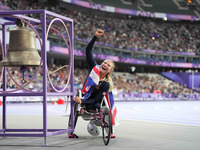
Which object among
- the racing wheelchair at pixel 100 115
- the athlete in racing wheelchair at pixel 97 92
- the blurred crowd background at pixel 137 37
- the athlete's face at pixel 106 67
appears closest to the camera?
the racing wheelchair at pixel 100 115

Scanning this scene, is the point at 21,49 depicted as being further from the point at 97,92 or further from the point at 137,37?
the point at 137,37

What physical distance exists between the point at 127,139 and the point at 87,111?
124cm

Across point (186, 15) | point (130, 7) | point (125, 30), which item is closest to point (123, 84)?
point (125, 30)

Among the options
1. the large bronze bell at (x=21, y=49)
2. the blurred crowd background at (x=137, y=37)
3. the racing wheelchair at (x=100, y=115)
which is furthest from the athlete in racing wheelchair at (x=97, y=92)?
the blurred crowd background at (x=137, y=37)

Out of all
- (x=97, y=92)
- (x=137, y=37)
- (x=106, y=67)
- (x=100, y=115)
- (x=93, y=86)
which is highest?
(x=137, y=37)

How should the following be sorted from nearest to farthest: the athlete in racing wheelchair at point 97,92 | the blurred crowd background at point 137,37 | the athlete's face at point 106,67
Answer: the athlete in racing wheelchair at point 97,92, the athlete's face at point 106,67, the blurred crowd background at point 137,37

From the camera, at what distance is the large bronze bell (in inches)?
298

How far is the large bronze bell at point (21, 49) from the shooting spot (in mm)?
7557

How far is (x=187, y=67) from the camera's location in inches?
2852

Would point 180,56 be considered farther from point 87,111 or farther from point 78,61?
point 87,111

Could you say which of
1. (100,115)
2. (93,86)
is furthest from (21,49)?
(100,115)

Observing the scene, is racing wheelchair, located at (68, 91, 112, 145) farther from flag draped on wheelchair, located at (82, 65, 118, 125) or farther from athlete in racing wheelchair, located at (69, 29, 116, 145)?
flag draped on wheelchair, located at (82, 65, 118, 125)

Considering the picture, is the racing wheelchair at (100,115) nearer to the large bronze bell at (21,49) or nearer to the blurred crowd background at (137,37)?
the large bronze bell at (21,49)

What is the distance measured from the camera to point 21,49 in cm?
767
